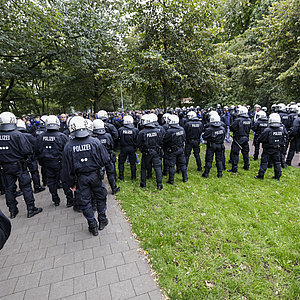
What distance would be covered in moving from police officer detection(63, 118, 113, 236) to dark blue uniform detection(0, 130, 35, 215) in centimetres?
170

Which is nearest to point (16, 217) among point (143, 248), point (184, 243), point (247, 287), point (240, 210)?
point (143, 248)

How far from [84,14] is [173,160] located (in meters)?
10.2

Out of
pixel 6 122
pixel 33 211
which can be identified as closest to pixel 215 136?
pixel 33 211

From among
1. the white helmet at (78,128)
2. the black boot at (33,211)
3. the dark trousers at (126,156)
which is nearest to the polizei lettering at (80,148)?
the white helmet at (78,128)

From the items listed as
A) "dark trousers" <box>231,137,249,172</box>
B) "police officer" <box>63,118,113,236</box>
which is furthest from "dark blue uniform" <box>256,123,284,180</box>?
"police officer" <box>63,118,113,236</box>

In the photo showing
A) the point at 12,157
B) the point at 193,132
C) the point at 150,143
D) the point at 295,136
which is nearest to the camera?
the point at 12,157

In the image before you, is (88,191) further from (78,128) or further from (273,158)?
(273,158)

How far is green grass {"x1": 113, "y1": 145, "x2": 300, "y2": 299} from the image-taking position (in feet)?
9.21

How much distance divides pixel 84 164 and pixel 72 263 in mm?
1750

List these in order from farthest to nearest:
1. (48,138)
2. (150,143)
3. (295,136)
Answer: (295,136) < (150,143) < (48,138)

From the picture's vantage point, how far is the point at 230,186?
19.9 ft

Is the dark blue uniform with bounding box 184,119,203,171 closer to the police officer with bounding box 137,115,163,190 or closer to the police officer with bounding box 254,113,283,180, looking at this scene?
the police officer with bounding box 137,115,163,190

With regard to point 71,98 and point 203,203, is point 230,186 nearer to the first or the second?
point 203,203

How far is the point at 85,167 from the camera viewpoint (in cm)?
366
